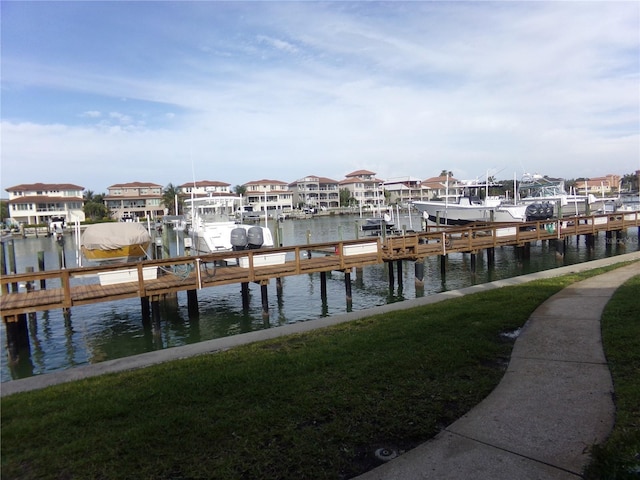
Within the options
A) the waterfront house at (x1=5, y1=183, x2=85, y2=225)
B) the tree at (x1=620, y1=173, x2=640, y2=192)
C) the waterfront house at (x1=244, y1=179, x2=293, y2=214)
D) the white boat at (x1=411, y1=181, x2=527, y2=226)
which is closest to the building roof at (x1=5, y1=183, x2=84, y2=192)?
the waterfront house at (x1=5, y1=183, x2=85, y2=225)

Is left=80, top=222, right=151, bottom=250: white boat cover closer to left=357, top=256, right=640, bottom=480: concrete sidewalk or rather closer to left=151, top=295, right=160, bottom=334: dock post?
left=151, top=295, right=160, bottom=334: dock post

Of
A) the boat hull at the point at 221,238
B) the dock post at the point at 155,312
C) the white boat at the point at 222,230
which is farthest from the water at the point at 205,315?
the white boat at the point at 222,230

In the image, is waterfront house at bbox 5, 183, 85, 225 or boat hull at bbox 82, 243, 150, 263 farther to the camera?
waterfront house at bbox 5, 183, 85, 225

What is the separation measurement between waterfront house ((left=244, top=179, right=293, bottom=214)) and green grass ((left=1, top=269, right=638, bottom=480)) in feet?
338

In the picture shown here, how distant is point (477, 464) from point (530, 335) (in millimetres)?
4377

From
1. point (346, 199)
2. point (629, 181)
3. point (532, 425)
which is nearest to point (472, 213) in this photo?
point (532, 425)

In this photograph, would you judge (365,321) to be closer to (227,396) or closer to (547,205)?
(227,396)

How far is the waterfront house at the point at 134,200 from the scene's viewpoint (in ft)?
334

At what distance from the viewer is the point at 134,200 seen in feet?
343

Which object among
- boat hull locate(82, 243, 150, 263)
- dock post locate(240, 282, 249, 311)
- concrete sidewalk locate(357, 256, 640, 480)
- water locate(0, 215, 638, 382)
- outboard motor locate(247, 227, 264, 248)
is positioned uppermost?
outboard motor locate(247, 227, 264, 248)

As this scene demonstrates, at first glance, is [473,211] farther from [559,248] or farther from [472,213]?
[559,248]

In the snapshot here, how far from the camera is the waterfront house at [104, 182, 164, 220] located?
334ft

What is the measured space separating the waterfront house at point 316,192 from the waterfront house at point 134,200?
113 ft

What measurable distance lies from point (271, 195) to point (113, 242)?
97929mm
